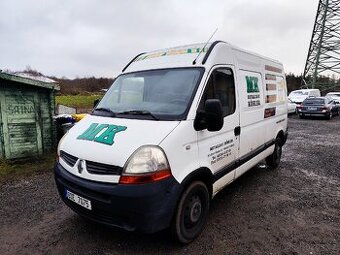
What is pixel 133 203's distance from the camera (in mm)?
2727

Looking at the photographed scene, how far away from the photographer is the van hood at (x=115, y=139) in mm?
2842

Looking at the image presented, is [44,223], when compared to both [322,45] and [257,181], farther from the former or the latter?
[322,45]

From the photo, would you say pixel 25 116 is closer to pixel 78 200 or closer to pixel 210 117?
pixel 78 200

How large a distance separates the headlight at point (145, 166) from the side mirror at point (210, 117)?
25.9 inches

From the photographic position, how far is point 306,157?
7.94 metres

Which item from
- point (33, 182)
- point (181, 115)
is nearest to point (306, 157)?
point (181, 115)

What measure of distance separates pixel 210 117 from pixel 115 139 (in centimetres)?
112

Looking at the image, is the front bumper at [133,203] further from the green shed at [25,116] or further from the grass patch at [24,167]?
the green shed at [25,116]

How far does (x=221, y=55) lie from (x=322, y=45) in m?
32.8

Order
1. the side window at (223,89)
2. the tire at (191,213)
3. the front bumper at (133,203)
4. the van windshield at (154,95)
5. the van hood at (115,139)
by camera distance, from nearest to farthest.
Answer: the front bumper at (133,203) < the van hood at (115,139) < the tire at (191,213) < the van windshield at (154,95) < the side window at (223,89)

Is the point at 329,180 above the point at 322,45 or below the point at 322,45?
below

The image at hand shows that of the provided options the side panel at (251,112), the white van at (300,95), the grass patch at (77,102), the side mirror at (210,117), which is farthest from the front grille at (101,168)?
the white van at (300,95)

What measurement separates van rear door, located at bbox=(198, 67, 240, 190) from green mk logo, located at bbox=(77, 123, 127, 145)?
101cm

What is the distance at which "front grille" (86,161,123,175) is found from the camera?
280 centimetres
